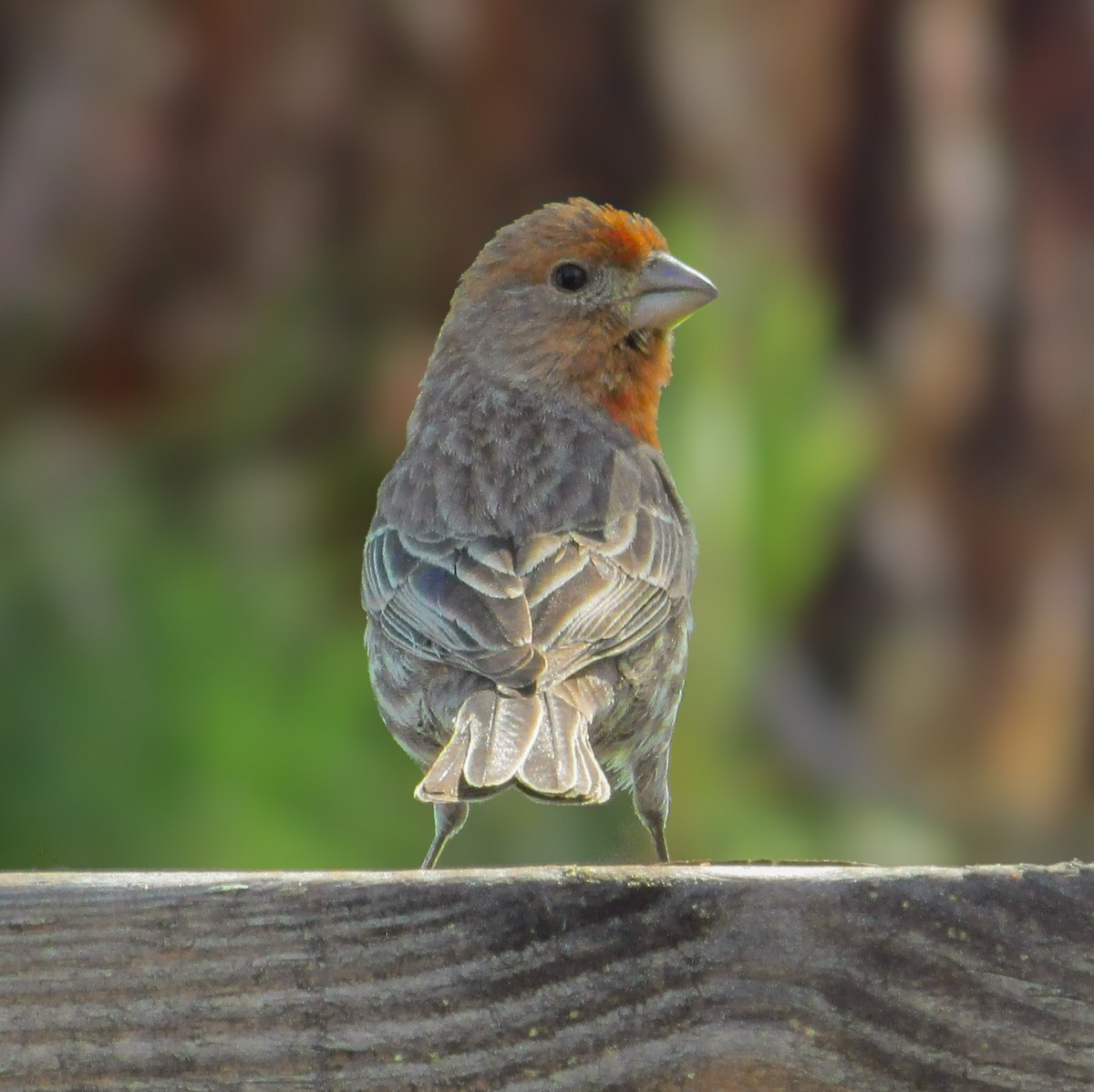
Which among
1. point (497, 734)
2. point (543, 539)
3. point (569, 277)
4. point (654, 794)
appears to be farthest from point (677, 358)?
point (497, 734)

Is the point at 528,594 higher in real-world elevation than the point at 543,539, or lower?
lower

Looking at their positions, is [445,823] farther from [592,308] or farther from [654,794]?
[592,308]

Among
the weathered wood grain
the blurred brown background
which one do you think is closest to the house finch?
the weathered wood grain

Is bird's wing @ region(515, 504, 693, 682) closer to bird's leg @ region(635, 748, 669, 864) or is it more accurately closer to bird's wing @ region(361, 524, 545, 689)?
bird's wing @ region(361, 524, 545, 689)

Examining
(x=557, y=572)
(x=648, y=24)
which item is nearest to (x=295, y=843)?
(x=557, y=572)

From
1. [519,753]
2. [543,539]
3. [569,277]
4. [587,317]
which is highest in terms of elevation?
[569,277]
